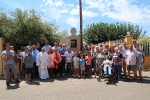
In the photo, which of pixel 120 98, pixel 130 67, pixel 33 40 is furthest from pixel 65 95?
pixel 33 40

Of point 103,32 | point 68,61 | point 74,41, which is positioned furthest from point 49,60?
point 103,32

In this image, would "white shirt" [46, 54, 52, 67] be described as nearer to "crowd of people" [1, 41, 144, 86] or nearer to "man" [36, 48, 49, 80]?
"crowd of people" [1, 41, 144, 86]

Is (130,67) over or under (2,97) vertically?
over

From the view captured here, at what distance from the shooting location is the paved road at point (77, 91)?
726 cm

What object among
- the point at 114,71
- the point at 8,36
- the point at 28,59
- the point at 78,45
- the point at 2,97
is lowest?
the point at 2,97

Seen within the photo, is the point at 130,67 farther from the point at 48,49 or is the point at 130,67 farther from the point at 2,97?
the point at 2,97

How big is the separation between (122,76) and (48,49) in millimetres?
4395

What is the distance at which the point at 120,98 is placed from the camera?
7.02 m

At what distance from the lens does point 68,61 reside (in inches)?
459

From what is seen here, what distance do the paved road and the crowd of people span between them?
0.84 meters

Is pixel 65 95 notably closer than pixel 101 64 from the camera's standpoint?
Yes

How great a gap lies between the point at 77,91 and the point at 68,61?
12.0 feet

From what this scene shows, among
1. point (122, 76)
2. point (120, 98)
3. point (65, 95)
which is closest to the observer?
point (120, 98)

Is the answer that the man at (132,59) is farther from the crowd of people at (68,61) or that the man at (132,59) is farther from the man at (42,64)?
the man at (42,64)
